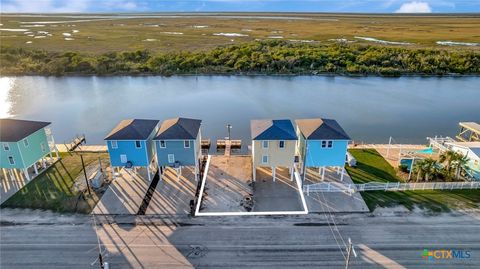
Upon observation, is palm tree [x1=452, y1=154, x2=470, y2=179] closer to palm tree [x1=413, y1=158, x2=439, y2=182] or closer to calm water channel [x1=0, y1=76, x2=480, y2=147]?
palm tree [x1=413, y1=158, x2=439, y2=182]

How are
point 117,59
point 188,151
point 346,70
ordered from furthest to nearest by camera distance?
1. point 117,59
2. point 346,70
3. point 188,151

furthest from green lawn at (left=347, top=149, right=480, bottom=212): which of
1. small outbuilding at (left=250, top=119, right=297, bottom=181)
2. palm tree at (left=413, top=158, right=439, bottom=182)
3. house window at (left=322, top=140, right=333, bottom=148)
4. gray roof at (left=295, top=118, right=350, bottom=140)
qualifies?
small outbuilding at (left=250, top=119, right=297, bottom=181)

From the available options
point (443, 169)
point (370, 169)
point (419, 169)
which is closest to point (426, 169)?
point (419, 169)

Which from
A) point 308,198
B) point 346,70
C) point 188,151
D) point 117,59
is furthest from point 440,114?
point 117,59

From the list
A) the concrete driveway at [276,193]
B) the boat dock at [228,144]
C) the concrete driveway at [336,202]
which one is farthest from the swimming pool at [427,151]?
the boat dock at [228,144]

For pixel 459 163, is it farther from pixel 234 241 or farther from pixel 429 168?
pixel 234 241

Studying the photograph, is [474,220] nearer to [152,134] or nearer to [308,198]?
[308,198]

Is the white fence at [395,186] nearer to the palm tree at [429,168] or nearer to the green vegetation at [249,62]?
the palm tree at [429,168]
